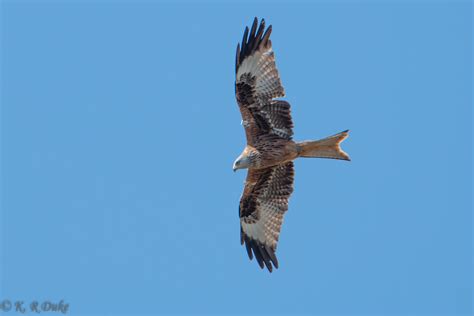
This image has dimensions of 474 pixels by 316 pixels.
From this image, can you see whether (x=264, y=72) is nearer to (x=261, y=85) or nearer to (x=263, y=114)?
(x=261, y=85)

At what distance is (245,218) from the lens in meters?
11.7

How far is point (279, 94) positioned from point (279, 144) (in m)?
0.78

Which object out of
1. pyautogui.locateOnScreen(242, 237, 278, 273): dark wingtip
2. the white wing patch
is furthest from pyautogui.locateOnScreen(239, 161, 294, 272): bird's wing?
the white wing patch

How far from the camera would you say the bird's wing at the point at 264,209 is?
37.2 ft

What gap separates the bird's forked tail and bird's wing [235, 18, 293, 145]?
1.14 feet

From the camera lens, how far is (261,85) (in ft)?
35.3

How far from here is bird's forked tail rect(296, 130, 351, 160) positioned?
1035 cm

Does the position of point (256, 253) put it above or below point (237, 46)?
below

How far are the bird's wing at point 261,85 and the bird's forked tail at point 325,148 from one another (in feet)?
1.14

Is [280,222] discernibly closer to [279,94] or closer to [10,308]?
[279,94]

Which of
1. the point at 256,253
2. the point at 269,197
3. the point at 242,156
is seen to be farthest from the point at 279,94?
the point at 256,253

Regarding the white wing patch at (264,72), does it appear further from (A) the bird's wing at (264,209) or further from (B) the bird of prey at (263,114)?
(A) the bird's wing at (264,209)

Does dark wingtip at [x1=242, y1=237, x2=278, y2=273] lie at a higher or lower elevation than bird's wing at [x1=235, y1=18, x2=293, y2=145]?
lower

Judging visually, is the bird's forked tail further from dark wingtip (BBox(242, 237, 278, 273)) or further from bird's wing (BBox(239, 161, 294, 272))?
dark wingtip (BBox(242, 237, 278, 273))
